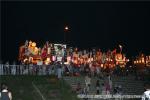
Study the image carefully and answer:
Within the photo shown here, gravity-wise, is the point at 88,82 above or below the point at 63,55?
below

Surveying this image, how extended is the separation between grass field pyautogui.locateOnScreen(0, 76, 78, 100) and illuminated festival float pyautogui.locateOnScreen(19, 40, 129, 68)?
9.69 metres

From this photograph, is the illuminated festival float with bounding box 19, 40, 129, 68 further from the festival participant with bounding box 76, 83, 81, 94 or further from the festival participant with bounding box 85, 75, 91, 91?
the festival participant with bounding box 76, 83, 81, 94

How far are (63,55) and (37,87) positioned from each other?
2663 centimetres

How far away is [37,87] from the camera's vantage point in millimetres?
46500

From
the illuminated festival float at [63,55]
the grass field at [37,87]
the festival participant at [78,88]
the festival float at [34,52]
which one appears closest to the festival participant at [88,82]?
the festival participant at [78,88]

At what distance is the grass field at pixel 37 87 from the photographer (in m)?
43.8

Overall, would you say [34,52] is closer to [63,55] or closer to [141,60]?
[63,55]

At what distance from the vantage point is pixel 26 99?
139ft

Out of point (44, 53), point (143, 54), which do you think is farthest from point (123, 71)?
point (143, 54)

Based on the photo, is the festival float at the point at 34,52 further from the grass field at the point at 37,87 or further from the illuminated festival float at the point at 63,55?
the grass field at the point at 37,87

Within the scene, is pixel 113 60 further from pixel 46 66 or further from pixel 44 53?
pixel 46 66

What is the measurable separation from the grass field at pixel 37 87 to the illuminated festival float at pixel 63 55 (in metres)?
9.69

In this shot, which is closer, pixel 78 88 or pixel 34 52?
pixel 78 88

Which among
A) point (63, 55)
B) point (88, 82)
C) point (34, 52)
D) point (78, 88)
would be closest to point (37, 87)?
point (78, 88)
